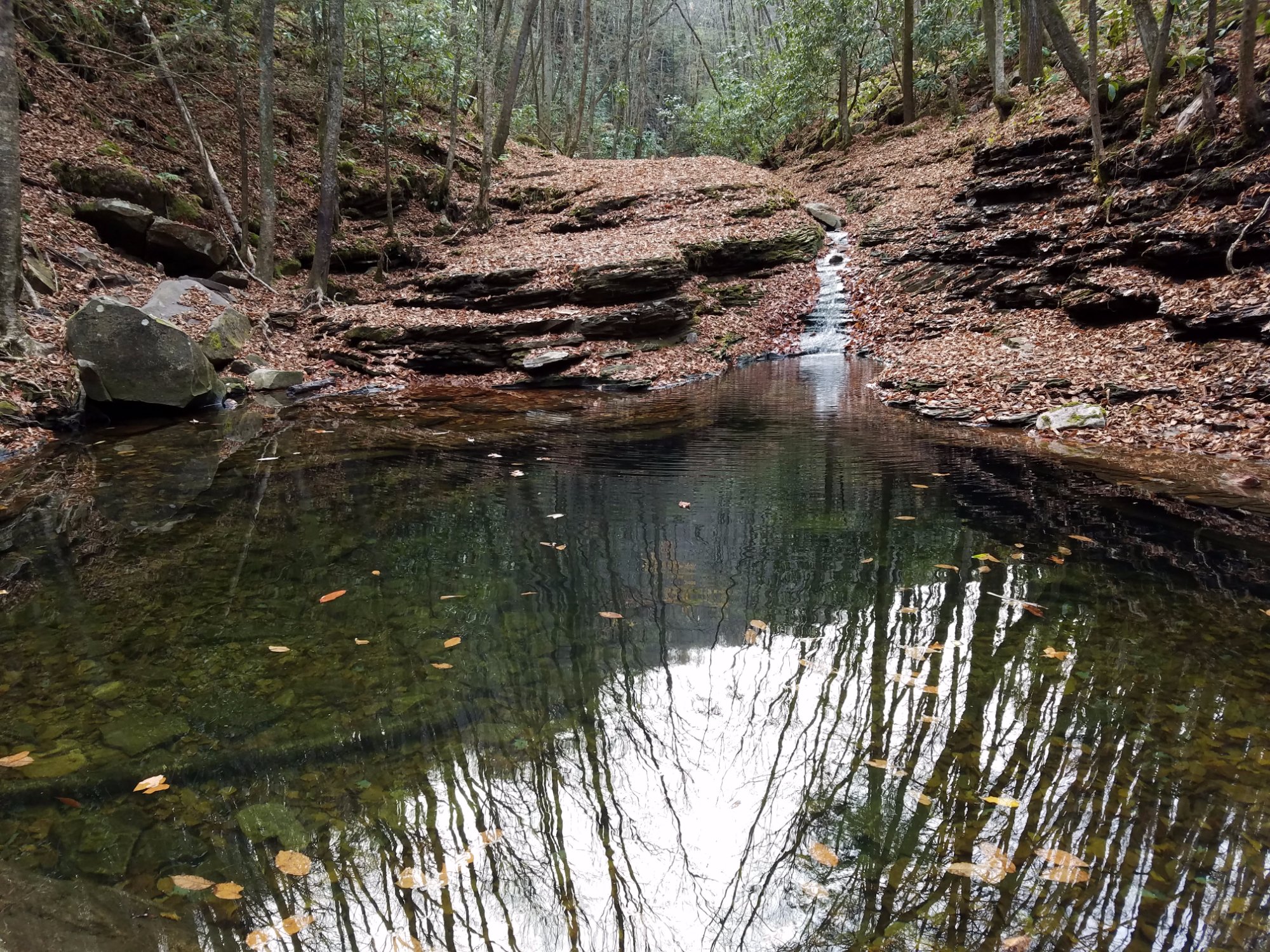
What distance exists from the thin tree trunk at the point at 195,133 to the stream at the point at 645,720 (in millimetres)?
10024

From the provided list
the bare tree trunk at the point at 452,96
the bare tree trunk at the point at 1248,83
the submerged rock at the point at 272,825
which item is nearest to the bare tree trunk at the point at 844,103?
the bare tree trunk at the point at 452,96

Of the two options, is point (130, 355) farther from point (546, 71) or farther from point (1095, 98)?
point (546, 71)

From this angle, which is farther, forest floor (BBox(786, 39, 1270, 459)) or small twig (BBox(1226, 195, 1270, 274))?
small twig (BBox(1226, 195, 1270, 274))

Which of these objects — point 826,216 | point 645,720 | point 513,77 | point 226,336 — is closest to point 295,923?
point 645,720

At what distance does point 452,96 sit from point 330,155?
4927mm

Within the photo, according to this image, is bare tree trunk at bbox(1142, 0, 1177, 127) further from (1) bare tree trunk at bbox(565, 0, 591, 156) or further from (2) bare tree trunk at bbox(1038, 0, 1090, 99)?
(1) bare tree trunk at bbox(565, 0, 591, 156)

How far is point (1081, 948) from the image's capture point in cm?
172

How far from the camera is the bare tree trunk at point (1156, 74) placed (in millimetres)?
9062

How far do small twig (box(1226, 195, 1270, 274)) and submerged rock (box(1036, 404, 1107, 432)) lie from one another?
8.50ft

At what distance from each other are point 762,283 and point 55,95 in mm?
15153

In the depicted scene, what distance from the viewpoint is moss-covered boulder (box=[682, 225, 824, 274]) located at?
15750 mm

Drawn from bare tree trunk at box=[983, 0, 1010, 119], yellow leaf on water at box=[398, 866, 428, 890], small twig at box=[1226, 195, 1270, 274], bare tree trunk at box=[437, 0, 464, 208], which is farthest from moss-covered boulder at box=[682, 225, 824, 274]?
yellow leaf on water at box=[398, 866, 428, 890]

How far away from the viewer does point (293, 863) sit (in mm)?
2002

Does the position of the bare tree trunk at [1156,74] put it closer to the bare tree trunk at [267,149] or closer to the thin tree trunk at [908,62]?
the thin tree trunk at [908,62]
